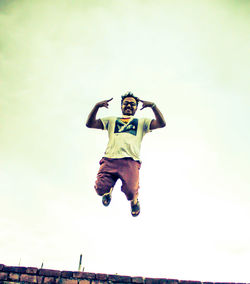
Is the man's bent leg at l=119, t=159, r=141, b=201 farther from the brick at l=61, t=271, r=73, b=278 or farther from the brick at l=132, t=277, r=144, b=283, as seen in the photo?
the brick at l=61, t=271, r=73, b=278

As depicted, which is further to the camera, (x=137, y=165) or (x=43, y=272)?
(x=137, y=165)

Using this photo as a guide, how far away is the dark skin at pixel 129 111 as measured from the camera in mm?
4148

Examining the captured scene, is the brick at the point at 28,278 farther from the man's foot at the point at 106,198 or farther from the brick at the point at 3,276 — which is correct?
the man's foot at the point at 106,198

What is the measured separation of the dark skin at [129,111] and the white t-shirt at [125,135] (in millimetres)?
105

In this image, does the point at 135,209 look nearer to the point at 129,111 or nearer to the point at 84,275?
the point at 84,275

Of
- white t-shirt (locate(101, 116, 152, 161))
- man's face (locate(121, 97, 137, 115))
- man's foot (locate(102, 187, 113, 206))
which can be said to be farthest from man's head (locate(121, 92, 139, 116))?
man's foot (locate(102, 187, 113, 206))

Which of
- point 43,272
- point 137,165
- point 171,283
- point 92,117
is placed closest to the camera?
point 171,283

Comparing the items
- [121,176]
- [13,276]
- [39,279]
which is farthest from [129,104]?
[13,276]

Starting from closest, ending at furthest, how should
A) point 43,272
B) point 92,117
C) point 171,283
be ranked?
point 171,283 < point 43,272 < point 92,117

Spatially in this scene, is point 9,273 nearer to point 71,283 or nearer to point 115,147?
point 71,283

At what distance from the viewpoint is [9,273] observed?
3400 millimetres

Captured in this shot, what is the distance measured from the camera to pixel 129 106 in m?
4.41

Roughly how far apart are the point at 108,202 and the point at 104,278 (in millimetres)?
1059

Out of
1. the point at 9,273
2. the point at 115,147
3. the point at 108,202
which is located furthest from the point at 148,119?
the point at 9,273
